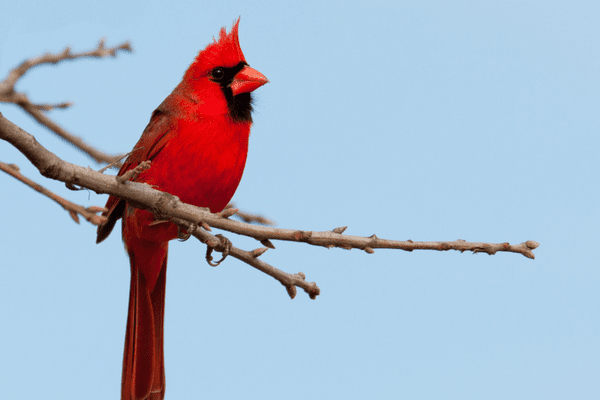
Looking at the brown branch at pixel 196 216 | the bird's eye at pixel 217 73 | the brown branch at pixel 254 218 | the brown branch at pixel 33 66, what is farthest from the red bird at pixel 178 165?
the brown branch at pixel 33 66

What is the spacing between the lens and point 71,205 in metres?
0.86

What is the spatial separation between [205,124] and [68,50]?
79cm

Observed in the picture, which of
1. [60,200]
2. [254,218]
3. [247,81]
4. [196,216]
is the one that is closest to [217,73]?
[247,81]

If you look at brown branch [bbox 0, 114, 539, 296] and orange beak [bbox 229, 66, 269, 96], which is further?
orange beak [bbox 229, 66, 269, 96]

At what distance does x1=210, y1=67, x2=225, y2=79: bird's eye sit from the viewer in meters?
1.96

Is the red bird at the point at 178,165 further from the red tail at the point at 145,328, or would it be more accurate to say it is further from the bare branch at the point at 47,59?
Result: the bare branch at the point at 47,59

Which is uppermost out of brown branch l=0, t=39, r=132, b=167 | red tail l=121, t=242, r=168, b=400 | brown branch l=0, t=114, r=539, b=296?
brown branch l=0, t=39, r=132, b=167

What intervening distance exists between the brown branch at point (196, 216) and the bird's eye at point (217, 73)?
0.75 m

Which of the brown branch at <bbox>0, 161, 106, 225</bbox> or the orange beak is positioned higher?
the orange beak

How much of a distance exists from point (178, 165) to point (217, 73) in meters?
0.39

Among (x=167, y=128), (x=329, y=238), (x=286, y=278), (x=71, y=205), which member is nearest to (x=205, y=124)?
(x=167, y=128)

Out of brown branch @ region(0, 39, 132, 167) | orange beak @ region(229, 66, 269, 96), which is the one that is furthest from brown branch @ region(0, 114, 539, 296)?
orange beak @ region(229, 66, 269, 96)

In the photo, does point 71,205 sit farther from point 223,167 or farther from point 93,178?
point 223,167

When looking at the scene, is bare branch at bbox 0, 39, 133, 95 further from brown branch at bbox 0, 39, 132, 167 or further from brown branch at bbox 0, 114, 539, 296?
brown branch at bbox 0, 114, 539, 296
